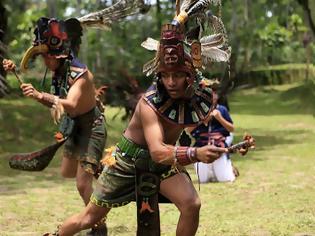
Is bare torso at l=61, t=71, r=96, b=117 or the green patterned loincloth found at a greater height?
bare torso at l=61, t=71, r=96, b=117

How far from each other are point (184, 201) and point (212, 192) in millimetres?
4318

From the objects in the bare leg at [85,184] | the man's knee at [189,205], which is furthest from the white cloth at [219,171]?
the man's knee at [189,205]

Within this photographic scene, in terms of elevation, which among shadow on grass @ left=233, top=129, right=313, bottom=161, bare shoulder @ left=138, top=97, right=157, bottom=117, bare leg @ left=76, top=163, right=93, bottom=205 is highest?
bare shoulder @ left=138, top=97, right=157, bottom=117

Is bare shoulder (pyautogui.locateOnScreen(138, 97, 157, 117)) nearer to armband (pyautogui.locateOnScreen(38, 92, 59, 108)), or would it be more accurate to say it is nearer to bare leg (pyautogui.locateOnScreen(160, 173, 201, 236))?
bare leg (pyautogui.locateOnScreen(160, 173, 201, 236))

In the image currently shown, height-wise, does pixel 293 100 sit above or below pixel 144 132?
below

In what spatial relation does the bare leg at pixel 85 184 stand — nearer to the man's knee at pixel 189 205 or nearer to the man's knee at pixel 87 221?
the man's knee at pixel 87 221

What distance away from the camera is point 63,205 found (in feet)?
25.4

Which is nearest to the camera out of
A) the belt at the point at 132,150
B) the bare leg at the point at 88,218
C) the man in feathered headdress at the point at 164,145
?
the man in feathered headdress at the point at 164,145

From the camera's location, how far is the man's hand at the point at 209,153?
12.5ft

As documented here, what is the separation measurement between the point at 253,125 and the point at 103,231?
1408cm

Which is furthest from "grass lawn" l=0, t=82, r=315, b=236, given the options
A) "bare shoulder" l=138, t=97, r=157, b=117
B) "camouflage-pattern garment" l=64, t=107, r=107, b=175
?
"bare shoulder" l=138, t=97, r=157, b=117

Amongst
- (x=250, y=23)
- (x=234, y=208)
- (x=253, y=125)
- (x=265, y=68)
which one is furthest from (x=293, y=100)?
(x=234, y=208)

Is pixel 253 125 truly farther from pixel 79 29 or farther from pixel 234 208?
pixel 79 29

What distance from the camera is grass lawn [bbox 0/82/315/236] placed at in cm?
641
